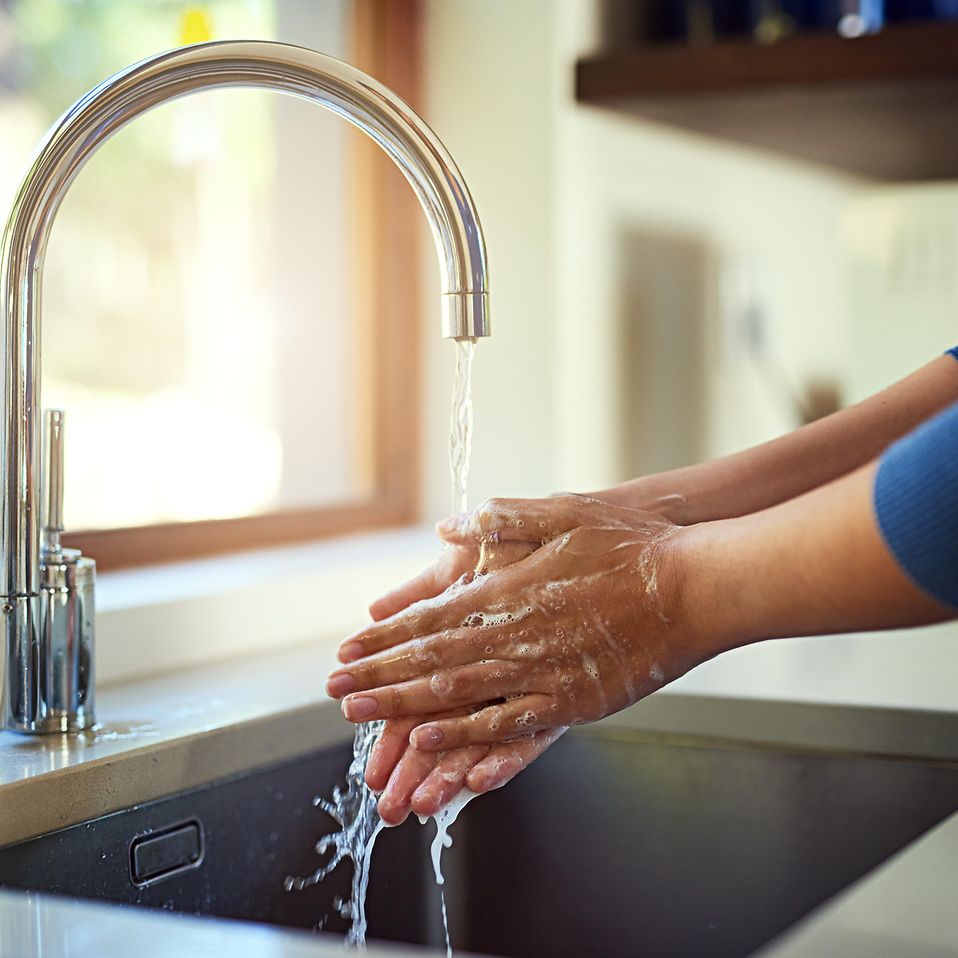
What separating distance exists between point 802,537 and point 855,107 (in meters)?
1.24

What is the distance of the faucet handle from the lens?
0.83 meters

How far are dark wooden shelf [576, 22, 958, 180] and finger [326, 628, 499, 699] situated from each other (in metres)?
1.02

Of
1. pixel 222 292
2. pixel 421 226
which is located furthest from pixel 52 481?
pixel 421 226

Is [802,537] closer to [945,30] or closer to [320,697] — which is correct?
[320,697]

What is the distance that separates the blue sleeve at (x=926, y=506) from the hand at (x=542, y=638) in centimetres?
16

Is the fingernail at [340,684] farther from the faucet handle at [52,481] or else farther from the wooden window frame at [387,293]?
the wooden window frame at [387,293]

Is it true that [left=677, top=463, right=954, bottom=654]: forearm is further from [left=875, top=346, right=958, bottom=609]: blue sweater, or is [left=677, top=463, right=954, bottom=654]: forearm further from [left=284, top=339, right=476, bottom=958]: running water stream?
[left=284, top=339, right=476, bottom=958]: running water stream

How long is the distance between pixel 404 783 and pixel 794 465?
0.33m

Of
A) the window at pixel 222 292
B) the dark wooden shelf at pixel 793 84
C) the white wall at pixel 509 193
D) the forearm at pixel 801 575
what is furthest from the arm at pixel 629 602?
the dark wooden shelf at pixel 793 84

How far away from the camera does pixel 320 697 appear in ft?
3.28

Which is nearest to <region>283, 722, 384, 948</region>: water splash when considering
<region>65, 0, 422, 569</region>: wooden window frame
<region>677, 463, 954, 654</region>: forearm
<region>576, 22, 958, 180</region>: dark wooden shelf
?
<region>677, 463, 954, 654</region>: forearm

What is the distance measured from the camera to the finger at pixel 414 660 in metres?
0.79

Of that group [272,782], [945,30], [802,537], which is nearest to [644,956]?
[272,782]

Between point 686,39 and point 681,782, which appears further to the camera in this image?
point 686,39
